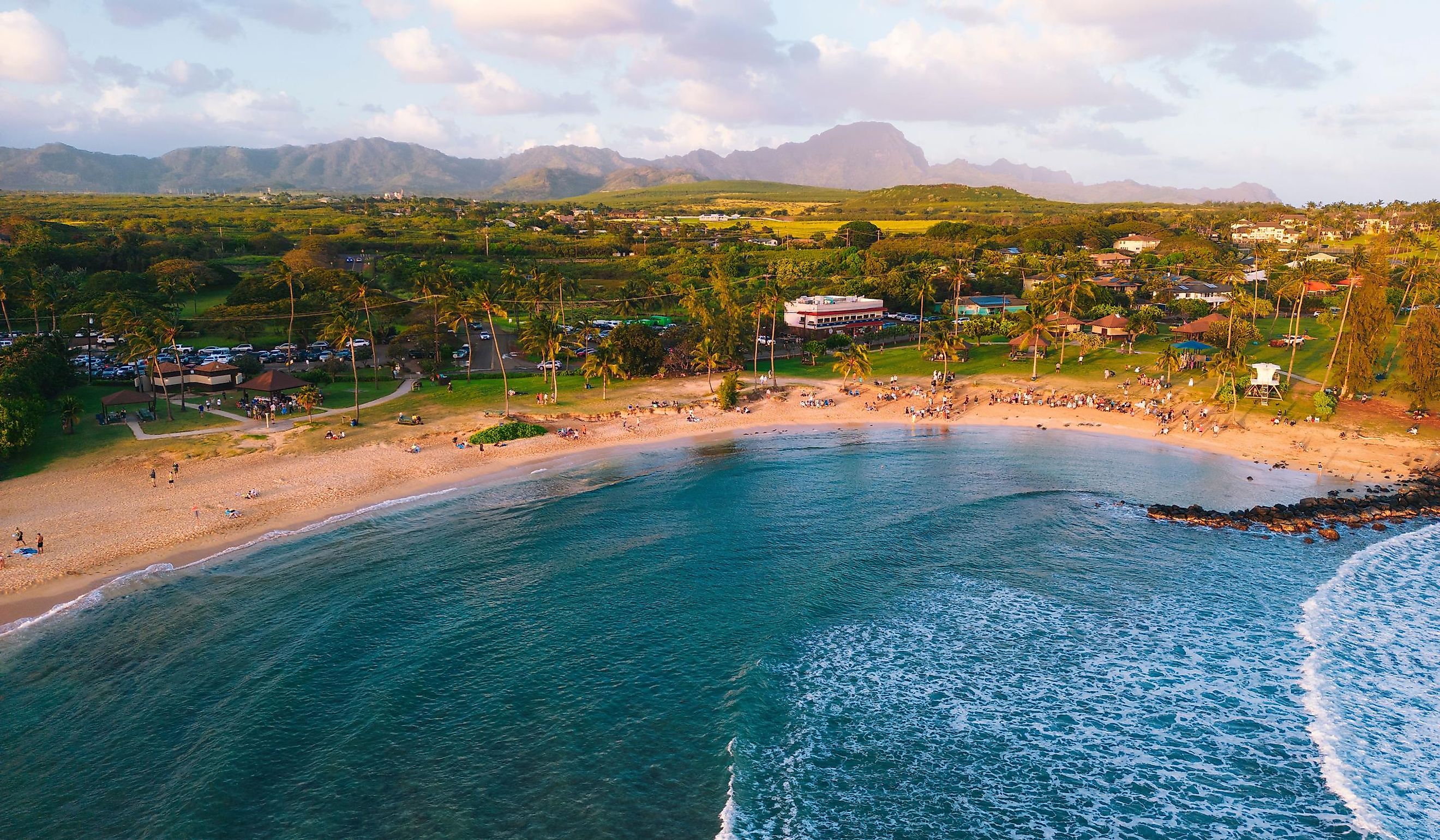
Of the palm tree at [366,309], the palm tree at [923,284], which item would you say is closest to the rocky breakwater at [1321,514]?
the palm tree at [923,284]

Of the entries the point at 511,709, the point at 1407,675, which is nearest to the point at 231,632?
the point at 511,709

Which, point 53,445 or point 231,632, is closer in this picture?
point 231,632

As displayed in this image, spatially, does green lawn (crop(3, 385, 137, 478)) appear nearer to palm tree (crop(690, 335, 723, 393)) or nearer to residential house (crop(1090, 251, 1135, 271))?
palm tree (crop(690, 335, 723, 393))

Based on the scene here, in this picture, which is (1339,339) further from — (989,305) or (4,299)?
(4,299)

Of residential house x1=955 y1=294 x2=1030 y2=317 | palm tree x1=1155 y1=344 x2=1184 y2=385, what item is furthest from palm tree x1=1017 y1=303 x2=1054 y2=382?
residential house x1=955 y1=294 x2=1030 y2=317

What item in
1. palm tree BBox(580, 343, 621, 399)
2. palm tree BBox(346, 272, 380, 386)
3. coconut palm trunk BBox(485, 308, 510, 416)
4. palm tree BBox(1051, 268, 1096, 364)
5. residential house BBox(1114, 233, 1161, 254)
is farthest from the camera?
residential house BBox(1114, 233, 1161, 254)

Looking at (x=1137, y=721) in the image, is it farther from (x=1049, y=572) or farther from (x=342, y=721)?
(x=342, y=721)

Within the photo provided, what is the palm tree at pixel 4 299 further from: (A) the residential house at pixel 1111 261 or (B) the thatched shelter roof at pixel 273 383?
(A) the residential house at pixel 1111 261
